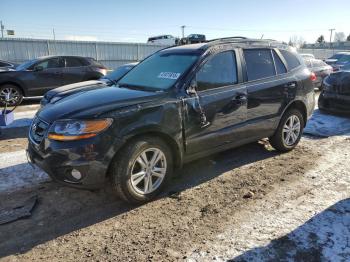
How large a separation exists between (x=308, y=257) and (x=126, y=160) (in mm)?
1972

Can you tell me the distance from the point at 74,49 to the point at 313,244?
20.2 meters

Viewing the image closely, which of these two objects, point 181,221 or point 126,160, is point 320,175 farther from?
point 126,160

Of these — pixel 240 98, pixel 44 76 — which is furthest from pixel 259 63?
pixel 44 76

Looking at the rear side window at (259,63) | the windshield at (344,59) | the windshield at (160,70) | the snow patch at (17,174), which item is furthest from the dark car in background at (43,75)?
the windshield at (344,59)

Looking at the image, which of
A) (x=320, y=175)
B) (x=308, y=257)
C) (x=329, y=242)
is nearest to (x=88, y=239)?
(x=308, y=257)

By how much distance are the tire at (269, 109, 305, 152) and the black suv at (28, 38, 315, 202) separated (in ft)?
0.06

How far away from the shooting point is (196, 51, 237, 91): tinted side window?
4.33 m

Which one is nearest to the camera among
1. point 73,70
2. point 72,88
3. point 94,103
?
point 94,103

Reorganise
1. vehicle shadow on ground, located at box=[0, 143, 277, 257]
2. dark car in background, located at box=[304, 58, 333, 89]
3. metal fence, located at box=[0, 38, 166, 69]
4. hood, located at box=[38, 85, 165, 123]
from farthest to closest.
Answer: metal fence, located at box=[0, 38, 166, 69] → dark car in background, located at box=[304, 58, 333, 89] → hood, located at box=[38, 85, 165, 123] → vehicle shadow on ground, located at box=[0, 143, 277, 257]

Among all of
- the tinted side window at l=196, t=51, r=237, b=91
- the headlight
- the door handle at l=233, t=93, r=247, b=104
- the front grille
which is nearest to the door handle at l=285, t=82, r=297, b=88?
the door handle at l=233, t=93, r=247, b=104

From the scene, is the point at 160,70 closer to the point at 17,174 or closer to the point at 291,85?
the point at 291,85

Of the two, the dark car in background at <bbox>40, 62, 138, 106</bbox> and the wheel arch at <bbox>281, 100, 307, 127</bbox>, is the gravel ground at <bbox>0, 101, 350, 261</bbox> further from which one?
the dark car in background at <bbox>40, 62, 138, 106</bbox>

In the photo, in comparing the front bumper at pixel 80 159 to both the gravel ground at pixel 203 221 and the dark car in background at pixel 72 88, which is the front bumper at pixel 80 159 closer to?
the gravel ground at pixel 203 221

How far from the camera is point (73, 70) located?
1184 cm
